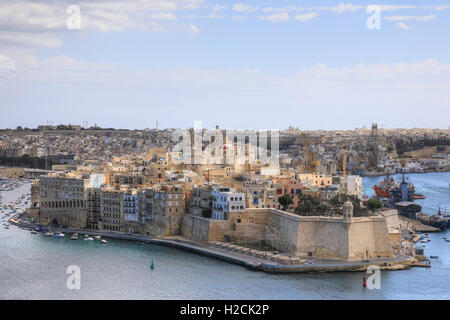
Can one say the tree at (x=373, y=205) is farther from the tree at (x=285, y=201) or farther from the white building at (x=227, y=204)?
the white building at (x=227, y=204)

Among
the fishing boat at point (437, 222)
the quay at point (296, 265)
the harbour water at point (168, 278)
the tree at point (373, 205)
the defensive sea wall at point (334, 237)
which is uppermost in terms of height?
the tree at point (373, 205)

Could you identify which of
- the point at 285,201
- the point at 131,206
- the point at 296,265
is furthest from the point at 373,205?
the point at 131,206

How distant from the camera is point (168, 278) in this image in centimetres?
1992

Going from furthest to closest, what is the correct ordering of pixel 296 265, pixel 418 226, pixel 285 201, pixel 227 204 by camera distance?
1. pixel 418 226
2. pixel 285 201
3. pixel 227 204
4. pixel 296 265

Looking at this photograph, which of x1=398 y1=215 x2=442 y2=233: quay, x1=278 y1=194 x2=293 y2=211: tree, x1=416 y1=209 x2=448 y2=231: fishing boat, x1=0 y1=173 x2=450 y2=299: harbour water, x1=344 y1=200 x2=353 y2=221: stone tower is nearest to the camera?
x1=0 y1=173 x2=450 y2=299: harbour water

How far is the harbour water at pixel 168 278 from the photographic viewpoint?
60.0 feet

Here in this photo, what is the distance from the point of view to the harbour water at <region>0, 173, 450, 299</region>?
1828 centimetres

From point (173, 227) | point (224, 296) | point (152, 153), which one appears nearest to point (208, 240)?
point (173, 227)

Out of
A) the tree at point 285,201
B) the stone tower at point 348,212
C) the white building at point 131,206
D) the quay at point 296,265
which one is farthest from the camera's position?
the white building at point 131,206

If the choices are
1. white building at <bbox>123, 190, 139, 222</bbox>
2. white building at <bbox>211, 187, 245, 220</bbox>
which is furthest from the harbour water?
white building at <bbox>123, 190, 139, 222</bbox>

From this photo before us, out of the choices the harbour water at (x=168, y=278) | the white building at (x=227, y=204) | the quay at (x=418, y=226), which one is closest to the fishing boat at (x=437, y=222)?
the quay at (x=418, y=226)

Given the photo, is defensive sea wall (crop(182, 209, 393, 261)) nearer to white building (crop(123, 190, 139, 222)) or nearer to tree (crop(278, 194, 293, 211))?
tree (crop(278, 194, 293, 211))

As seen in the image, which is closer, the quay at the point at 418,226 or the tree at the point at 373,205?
the tree at the point at 373,205

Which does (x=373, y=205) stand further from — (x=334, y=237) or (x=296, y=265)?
(x=296, y=265)
